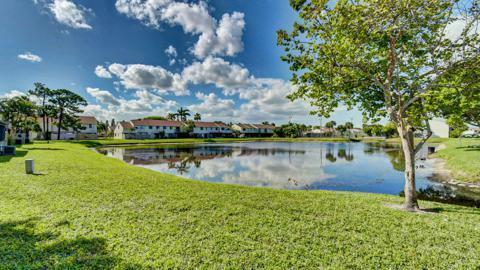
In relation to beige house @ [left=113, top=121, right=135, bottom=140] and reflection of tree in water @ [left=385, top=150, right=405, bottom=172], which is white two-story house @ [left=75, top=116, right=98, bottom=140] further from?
reflection of tree in water @ [left=385, top=150, right=405, bottom=172]

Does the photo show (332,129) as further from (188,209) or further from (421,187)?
(188,209)

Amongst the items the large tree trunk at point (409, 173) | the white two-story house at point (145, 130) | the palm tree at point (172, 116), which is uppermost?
the palm tree at point (172, 116)

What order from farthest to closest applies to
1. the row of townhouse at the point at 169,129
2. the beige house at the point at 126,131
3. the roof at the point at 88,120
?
the row of townhouse at the point at 169,129, the beige house at the point at 126,131, the roof at the point at 88,120

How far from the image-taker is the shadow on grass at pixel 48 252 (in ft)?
11.8

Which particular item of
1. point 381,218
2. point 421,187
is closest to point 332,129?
point 421,187

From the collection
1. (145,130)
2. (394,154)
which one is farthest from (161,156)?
(145,130)

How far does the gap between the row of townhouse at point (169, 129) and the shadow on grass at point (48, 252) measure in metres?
69.0

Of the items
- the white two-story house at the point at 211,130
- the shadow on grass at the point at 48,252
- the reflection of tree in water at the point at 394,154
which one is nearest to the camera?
the shadow on grass at the point at 48,252

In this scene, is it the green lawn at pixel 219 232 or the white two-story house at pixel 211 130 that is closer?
the green lawn at pixel 219 232

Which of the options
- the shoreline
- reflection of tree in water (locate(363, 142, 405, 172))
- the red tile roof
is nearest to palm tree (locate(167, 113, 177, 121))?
the red tile roof

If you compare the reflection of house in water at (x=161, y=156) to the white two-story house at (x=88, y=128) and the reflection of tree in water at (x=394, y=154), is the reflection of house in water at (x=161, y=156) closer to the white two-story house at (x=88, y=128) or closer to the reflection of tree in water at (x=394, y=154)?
the reflection of tree in water at (x=394, y=154)

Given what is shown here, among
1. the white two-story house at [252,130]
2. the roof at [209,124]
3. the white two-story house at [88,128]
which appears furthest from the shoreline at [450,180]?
the white two-story house at [252,130]

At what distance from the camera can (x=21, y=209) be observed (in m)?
5.97

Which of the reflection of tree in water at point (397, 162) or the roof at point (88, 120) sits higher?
the roof at point (88, 120)
